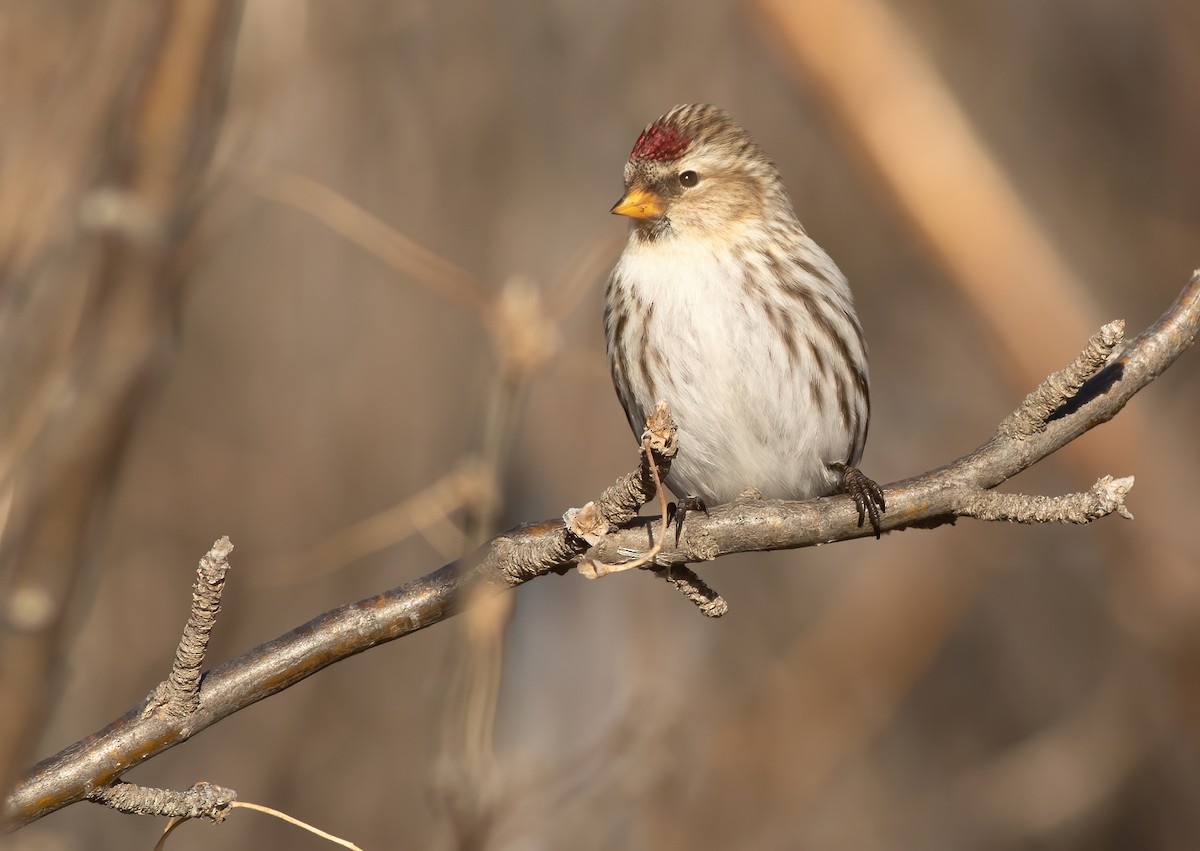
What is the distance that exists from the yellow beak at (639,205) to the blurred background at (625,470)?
725 millimetres

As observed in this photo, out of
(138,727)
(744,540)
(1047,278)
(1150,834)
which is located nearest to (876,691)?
(1150,834)

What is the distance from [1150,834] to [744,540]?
10.6 feet

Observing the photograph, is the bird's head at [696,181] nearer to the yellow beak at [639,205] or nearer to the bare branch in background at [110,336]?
the yellow beak at [639,205]

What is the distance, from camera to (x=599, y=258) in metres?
2.72

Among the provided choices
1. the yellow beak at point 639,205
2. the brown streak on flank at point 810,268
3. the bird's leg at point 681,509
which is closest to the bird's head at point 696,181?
the yellow beak at point 639,205

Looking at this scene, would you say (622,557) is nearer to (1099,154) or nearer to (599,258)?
Answer: (599,258)

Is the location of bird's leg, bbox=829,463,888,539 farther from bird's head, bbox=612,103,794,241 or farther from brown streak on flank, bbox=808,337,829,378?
bird's head, bbox=612,103,794,241

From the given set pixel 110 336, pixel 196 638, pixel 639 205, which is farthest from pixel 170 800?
pixel 639 205

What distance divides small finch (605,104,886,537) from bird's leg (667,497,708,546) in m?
0.28

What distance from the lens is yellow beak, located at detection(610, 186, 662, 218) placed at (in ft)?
9.93

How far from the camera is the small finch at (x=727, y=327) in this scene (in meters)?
3.03

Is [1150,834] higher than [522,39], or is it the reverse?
[522,39]

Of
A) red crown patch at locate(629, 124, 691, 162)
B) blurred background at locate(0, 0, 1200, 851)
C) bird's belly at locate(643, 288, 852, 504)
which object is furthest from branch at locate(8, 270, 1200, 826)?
blurred background at locate(0, 0, 1200, 851)

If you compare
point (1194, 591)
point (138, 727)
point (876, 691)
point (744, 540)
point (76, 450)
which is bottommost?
point (76, 450)
